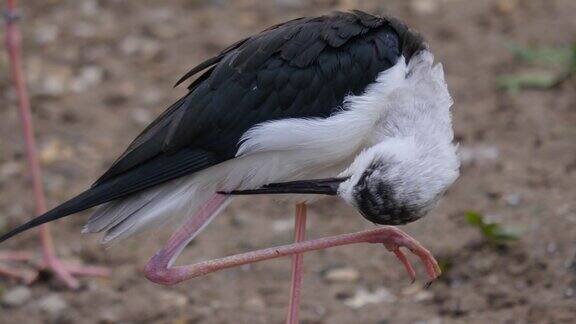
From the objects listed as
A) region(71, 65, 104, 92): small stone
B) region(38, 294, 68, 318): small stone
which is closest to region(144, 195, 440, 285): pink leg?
region(38, 294, 68, 318): small stone

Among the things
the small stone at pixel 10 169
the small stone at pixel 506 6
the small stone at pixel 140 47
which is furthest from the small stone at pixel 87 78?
the small stone at pixel 506 6

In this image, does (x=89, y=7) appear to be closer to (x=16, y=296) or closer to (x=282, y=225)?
(x=282, y=225)

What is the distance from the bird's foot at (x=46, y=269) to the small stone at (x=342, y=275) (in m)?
1.26

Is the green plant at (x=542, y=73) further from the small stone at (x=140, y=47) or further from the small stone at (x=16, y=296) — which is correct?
the small stone at (x=16, y=296)

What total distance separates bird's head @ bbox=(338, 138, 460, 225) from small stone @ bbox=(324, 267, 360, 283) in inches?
55.3

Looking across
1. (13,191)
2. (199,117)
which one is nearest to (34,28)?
(13,191)

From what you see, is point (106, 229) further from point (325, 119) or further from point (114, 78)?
point (114, 78)

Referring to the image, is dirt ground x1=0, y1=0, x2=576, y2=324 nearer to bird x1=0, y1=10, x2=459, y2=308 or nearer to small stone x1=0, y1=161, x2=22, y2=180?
small stone x1=0, y1=161, x2=22, y2=180

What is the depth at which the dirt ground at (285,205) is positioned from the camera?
5.82 meters

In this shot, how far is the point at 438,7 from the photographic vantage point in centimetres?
858

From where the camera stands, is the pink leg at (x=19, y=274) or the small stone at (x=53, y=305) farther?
the pink leg at (x=19, y=274)

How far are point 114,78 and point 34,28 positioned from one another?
1116mm

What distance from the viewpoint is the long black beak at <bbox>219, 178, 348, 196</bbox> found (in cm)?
480

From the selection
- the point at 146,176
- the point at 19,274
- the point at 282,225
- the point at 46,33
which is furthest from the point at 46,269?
the point at 46,33
